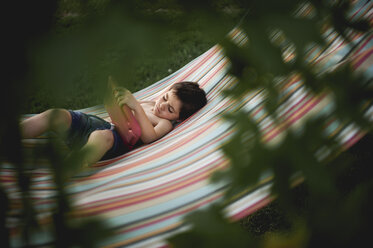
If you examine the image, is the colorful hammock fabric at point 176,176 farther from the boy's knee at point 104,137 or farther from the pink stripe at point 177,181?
the boy's knee at point 104,137

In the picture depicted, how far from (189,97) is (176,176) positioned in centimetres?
77

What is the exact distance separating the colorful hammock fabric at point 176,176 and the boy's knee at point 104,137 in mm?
140

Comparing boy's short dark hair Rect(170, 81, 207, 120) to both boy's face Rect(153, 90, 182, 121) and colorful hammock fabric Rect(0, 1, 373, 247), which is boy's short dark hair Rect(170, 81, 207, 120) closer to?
boy's face Rect(153, 90, 182, 121)

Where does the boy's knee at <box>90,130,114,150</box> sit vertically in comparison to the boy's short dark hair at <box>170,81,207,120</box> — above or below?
below

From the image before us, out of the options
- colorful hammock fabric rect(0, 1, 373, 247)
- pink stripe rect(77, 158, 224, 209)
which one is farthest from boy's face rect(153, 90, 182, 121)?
pink stripe rect(77, 158, 224, 209)

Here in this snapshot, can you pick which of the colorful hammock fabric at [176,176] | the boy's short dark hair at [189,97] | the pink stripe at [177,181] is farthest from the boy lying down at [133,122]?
the pink stripe at [177,181]

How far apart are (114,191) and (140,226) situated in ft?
0.65

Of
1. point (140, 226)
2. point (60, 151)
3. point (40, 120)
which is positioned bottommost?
point (140, 226)

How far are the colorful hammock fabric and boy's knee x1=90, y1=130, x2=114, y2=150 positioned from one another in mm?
140

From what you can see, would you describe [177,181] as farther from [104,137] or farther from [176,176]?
[104,137]

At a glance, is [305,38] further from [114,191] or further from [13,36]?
[114,191]

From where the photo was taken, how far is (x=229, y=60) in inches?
14.8

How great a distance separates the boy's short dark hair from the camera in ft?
5.74

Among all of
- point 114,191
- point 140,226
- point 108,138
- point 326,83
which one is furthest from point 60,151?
point 108,138
